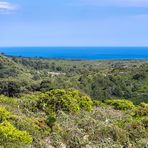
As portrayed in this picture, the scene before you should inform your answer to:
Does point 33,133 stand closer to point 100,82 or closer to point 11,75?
point 100,82

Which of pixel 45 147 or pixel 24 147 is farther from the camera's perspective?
pixel 45 147

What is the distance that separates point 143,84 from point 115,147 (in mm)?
54035

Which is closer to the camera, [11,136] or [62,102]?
[11,136]

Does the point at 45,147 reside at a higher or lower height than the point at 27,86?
higher

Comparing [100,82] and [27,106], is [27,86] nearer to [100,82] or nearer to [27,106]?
[100,82]

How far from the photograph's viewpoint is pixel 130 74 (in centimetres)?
7706

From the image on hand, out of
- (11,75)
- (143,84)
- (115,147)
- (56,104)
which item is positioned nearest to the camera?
(115,147)

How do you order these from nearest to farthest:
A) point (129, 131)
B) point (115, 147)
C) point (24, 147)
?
point (24, 147), point (115, 147), point (129, 131)

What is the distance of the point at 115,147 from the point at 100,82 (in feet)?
180

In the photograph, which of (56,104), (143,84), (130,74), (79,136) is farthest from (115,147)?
(130,74)

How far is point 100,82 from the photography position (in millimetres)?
72062

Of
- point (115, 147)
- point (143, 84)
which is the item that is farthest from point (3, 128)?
point (143, 84)

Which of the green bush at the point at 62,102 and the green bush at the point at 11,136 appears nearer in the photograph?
the green bush at the point at 11,136

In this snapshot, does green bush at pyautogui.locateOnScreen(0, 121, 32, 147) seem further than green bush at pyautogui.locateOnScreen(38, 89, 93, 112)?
No
